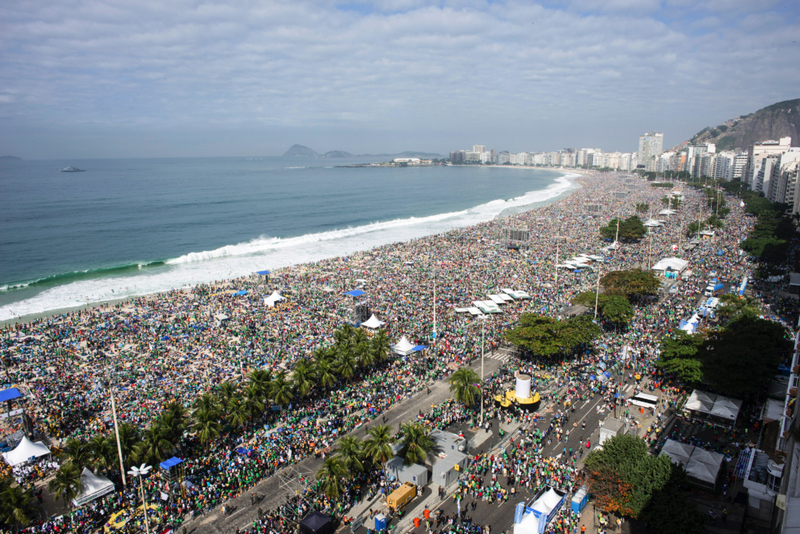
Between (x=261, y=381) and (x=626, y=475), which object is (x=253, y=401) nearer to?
(x=261, y=381)

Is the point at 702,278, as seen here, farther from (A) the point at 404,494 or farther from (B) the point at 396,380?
(A) the point at 404,494

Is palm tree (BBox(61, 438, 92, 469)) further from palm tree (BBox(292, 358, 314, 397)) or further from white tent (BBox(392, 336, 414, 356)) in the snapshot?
white tent (BBox(392, 336, 414, 356))

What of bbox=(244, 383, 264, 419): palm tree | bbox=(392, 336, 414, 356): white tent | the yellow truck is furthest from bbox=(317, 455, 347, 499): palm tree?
bbox=(392, 336, 414, 356): white tent

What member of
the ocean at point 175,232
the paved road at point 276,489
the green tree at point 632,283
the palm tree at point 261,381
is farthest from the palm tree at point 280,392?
the ocean at point 175,232

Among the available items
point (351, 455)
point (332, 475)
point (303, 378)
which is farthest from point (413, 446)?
point (303, 378)

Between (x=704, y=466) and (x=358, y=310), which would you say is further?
(x=358, y=310)

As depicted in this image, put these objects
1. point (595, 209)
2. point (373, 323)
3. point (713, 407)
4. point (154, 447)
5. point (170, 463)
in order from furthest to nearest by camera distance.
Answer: point (595, 209)
point (373, 323)
point (713, 407)
point (154, 447)
point (170, 463)

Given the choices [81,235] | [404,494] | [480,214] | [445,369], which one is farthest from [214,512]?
[480,214]
